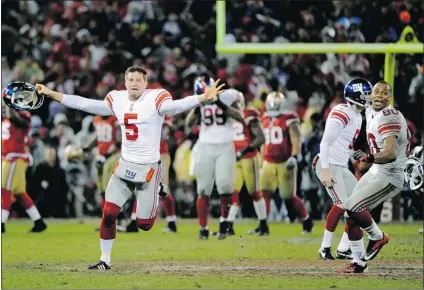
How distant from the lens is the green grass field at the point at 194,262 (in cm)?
855

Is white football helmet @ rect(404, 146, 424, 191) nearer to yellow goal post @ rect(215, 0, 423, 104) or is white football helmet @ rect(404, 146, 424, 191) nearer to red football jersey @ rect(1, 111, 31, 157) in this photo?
yellow goal post @ rect(215, 0, 423, 104)

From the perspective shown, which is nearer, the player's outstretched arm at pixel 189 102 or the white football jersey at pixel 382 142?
the player's outstretched arm at pixel 189 102

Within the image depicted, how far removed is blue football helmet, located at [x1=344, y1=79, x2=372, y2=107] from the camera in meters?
9.53

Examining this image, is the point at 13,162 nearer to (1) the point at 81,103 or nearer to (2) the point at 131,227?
(2) the point at 131,227

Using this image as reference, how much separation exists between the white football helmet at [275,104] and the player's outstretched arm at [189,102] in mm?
4413

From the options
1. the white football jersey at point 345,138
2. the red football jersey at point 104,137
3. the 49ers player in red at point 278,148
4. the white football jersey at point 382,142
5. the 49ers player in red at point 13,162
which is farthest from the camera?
the red football jersey at point 104,137

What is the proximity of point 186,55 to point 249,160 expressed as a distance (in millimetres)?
4220

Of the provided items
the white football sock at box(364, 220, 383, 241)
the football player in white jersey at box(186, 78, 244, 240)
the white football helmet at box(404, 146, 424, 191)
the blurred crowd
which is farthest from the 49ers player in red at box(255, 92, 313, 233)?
the white football sock at box(364, 220, 383, 241)

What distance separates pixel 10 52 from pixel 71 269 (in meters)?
8.75

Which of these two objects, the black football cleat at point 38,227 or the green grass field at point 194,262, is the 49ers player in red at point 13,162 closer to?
the black football cleat at point 38,227

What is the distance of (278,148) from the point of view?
13430 millimetres

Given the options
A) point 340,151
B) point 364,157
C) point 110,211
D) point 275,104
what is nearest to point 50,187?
point 275,104

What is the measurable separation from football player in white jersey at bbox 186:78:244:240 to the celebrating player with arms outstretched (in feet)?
0.90

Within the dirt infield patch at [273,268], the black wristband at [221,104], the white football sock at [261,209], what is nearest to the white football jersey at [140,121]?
the dirt infield patch at [273,268]
